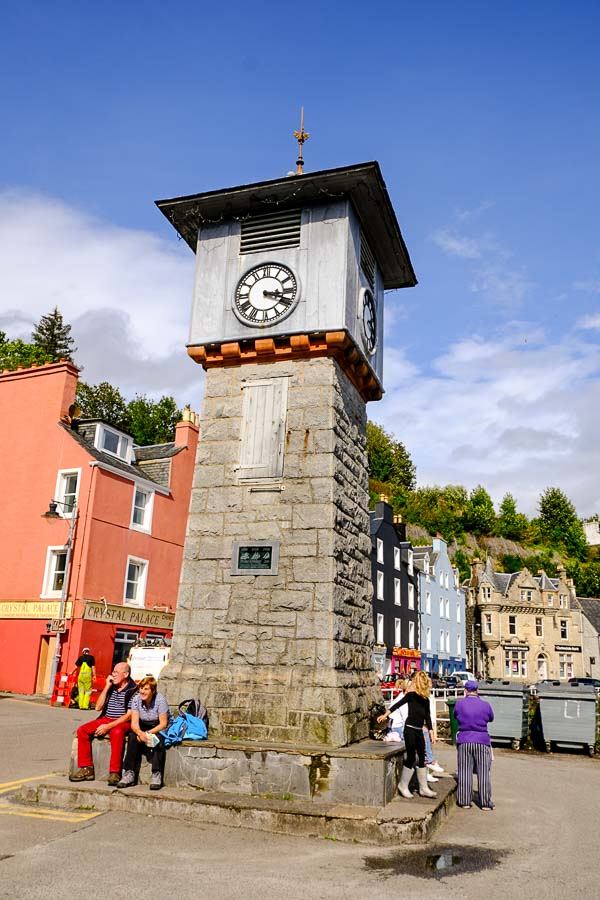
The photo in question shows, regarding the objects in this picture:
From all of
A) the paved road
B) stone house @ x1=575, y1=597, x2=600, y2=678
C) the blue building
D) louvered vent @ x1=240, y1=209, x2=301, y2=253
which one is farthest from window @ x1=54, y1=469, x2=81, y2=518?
stone house @ x1=575, y1=597, x2=600, y2=678

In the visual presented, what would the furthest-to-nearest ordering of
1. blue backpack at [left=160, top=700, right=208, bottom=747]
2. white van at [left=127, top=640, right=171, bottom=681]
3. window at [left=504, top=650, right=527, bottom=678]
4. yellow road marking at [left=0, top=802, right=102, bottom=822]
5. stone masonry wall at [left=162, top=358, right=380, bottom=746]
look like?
window at [left=504, top=650, right=527, bottom=678] < white van at [left=127, top=640, right=171, bottom=681] < stone masonry wall at [left=162, top=358, right=380, bottom=746] < blue backpack at [left=160, top=700, right=208, bottom=747] < yellow road marking at [left=0, top=802, right=102, bottom=822]

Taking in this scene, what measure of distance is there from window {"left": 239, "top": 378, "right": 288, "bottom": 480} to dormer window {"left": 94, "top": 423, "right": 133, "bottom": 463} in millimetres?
16729

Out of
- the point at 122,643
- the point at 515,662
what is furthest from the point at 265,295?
the point at 515,662

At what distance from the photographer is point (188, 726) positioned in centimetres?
874

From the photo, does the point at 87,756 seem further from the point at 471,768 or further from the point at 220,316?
the point at 220,316

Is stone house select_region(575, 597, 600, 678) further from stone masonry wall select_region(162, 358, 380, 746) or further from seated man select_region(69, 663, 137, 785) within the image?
seated man select_region(69, 663, 137, 785)

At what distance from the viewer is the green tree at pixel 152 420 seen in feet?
168

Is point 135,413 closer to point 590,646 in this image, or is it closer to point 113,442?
point 113,442

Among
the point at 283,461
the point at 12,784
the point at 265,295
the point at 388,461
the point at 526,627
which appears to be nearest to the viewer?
the point at 12,784

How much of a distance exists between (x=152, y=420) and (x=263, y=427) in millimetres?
42621

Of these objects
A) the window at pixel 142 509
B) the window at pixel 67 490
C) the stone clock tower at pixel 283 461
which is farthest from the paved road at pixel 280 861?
the window at pixel 142 509

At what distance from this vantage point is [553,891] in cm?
583

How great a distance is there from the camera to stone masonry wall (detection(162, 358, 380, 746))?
909 cm

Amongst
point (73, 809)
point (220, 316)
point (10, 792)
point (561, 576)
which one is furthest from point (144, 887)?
point (561, 576)
